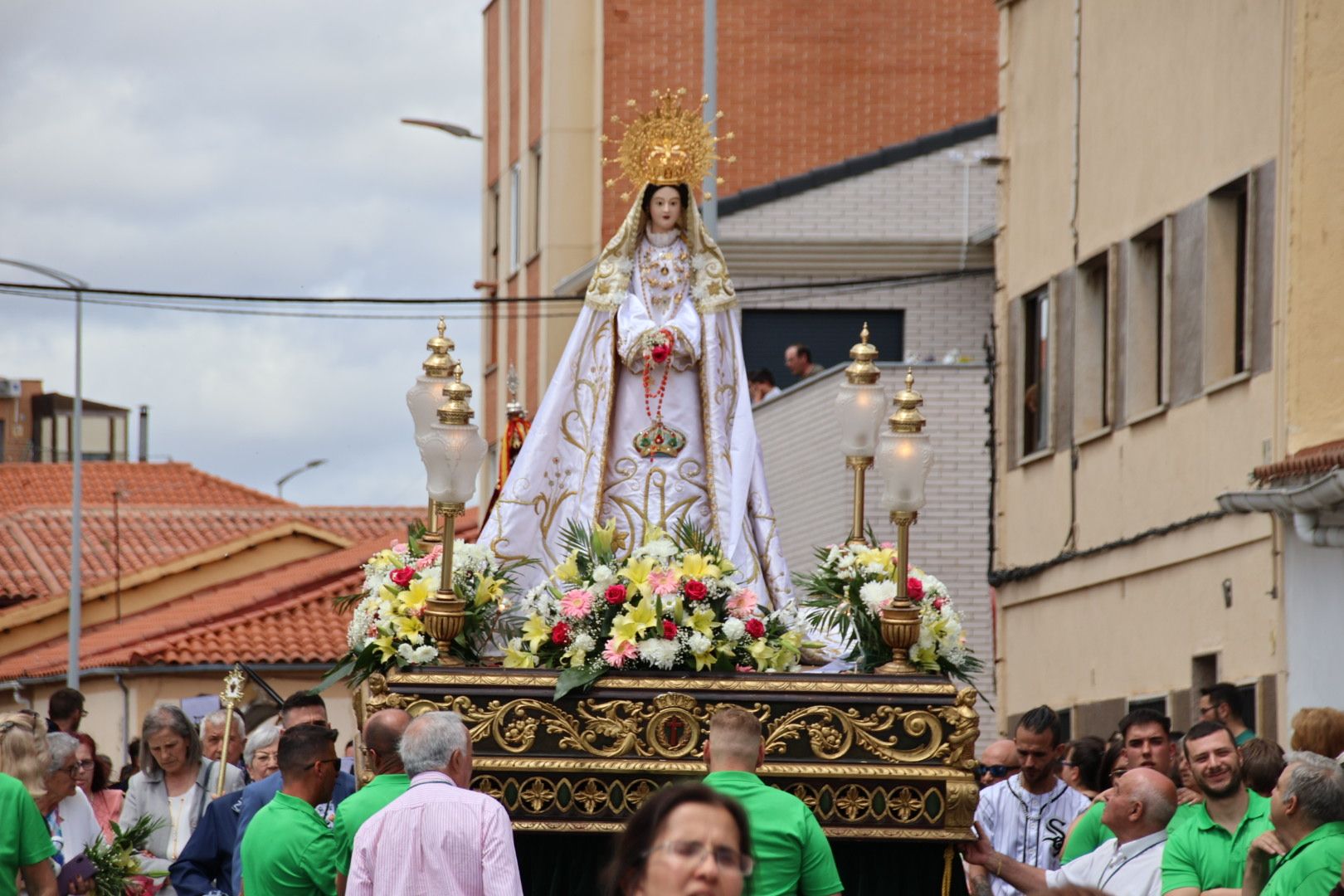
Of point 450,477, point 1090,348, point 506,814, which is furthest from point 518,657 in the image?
point 1090,348

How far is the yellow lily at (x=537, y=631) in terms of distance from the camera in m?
10.7

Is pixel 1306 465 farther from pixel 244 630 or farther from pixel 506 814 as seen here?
pixel 244 630

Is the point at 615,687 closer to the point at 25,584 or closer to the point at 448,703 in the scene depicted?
the point at 448,703

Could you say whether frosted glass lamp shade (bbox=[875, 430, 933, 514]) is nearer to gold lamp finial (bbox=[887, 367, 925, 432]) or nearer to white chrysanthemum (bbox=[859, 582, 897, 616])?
gold lamp finial (bbox=[887, 367, 925, 432])

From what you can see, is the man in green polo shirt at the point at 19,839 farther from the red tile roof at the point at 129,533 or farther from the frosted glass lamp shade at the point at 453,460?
the red tile roof at the point at 129,533

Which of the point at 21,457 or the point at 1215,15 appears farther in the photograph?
the point at 21,457

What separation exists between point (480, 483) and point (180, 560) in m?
7.58

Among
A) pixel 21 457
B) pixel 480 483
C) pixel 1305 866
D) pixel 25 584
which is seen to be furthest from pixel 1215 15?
pixel 21 457

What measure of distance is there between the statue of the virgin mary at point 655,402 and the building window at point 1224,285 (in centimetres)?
640

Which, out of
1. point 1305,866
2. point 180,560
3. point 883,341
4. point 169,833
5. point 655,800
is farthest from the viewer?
point 180,560

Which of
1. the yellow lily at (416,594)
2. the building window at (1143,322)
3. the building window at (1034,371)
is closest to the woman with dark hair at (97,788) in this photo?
the yellow lily at (416,594)

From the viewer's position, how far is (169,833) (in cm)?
1170

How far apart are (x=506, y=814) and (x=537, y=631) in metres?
2.42

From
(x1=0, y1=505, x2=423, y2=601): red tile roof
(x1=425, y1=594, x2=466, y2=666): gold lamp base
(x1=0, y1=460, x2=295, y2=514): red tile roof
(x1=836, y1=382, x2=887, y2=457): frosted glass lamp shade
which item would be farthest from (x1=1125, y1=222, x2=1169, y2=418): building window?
(x1=0, y1=460, x2=295, y2=514): red tile roof
